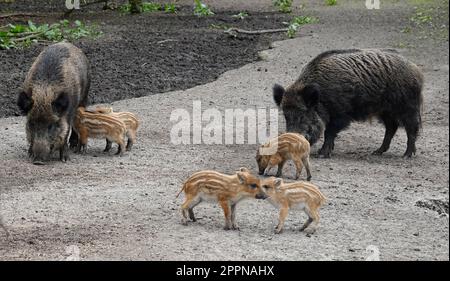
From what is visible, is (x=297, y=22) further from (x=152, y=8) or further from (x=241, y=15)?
(x=152, y=8)

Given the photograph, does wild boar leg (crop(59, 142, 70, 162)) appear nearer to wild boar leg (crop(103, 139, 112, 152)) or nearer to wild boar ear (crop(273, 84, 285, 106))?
wild boar leg (crop(103, 139, 112, 152))

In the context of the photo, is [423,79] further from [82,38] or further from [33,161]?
[82,38]

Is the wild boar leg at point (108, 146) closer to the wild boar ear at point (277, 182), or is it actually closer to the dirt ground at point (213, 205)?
the dirt ground at point (213, 205)

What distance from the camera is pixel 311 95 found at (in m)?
10.3

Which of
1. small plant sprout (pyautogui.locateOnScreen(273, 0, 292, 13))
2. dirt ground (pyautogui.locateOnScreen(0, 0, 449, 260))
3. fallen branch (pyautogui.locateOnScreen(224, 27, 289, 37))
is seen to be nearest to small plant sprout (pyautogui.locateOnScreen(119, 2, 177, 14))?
small plant sprout (pyautogui.locateOnScreen(273, 0, 292, 13))

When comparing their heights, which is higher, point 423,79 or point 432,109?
point 423,79

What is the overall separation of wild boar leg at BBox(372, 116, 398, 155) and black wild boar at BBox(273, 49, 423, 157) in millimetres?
73

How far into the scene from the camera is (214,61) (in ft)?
55.6

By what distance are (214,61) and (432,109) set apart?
6024mm

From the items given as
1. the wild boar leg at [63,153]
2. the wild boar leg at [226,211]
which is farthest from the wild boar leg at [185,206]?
the wild boar leg at [63,153]

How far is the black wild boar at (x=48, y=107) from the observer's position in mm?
9945

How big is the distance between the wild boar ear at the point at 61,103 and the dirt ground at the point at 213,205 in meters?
0.63

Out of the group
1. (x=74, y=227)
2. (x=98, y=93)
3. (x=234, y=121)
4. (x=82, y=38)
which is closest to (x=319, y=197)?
(x=74, y=227)

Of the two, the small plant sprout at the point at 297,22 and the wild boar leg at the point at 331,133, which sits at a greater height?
the wild boar leg at the point at 331,133
